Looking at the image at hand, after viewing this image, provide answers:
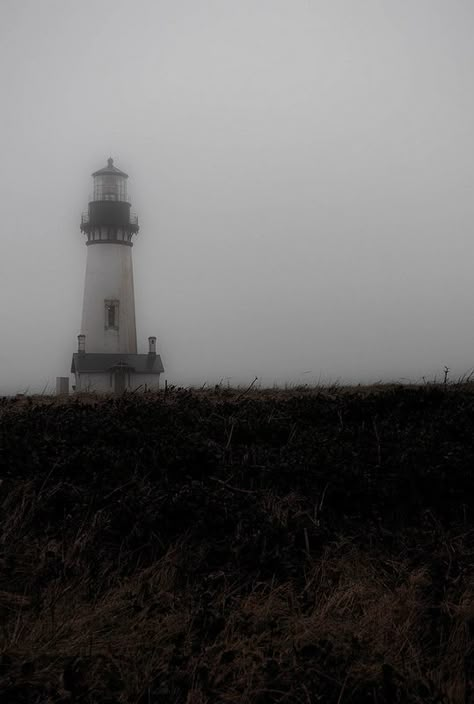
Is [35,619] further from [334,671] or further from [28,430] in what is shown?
[28,430]

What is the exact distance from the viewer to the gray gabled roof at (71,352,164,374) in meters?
48.5

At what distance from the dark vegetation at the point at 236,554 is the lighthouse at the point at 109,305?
3973 cm

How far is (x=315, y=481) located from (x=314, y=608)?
1.73 meters

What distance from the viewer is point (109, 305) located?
49.5 m

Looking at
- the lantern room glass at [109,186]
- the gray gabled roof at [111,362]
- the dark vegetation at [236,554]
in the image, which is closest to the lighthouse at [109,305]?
the gray gabled roof at [111,362]

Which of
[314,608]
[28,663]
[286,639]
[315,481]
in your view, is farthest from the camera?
[315,481]

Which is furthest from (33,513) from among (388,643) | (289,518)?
(388,643)

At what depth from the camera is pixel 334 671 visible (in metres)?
4.79

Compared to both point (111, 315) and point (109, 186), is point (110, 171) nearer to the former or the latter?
point (109, 186)

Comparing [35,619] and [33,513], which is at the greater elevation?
[33,513]

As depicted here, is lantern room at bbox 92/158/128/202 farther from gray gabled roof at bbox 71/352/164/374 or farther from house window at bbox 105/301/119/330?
gray gabled roof at bbox 71/352/164/374

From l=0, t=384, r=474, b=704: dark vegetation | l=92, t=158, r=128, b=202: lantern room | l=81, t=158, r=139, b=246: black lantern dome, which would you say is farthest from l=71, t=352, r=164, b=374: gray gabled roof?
l=0, t=384, r=474, b=704: dark vegetation

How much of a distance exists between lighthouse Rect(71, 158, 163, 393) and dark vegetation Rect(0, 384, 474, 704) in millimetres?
39731

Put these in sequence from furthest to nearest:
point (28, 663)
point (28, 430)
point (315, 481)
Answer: point (28, 430)
point (315, 481)
point (28, 663)
